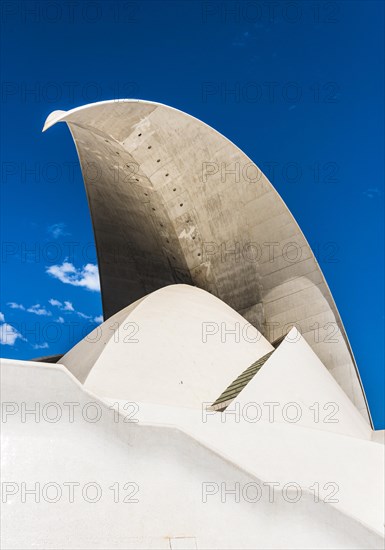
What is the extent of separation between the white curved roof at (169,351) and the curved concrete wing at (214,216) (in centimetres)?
182

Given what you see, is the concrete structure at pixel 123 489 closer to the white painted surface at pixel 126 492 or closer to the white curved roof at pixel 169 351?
the white painted surface at pixel 126 492

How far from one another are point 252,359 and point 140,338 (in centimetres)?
218

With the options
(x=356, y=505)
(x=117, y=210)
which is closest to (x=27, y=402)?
(x=356, y=505)

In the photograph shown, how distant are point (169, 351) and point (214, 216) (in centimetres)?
439

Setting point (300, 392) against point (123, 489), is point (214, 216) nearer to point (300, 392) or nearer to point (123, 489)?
point (300, 392)

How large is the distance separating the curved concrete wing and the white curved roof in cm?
182

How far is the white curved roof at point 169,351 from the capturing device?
7.92 metres

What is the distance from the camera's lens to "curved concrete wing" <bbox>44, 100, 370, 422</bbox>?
446 inches

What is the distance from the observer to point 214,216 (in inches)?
481

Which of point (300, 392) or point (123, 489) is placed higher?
point (300, 392)

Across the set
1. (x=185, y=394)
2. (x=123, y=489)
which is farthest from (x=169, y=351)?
(x=123, y=489)

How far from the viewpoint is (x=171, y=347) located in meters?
8.90

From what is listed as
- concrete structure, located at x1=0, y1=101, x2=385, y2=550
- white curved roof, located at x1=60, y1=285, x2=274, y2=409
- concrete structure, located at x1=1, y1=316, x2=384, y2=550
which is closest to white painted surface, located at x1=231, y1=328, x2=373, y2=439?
concrete structure, located at x1=0, y1=101, x2=385, y2=550

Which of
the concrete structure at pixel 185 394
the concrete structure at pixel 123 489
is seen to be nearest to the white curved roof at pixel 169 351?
the concrete structure at pixel 185 394
